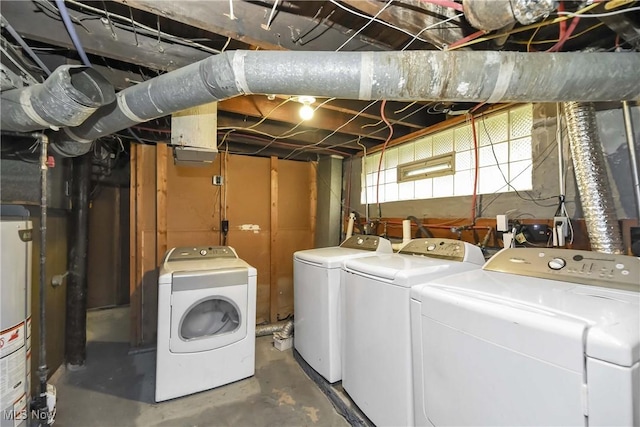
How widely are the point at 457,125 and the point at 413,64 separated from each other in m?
1.32

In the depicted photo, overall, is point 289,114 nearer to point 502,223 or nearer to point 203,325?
point 502,223

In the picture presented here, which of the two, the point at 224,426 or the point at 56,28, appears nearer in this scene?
the point at 56,28

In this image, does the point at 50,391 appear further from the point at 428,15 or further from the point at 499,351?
the point at 428,15

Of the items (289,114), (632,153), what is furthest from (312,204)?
(632,153)

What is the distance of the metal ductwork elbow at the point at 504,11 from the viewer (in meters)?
0.90

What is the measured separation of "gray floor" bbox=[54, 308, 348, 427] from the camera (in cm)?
178

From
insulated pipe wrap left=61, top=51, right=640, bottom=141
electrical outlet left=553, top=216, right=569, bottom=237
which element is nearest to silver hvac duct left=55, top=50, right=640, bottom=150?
insulated pipe wrap left=61, top=51, right=640, bottom=141

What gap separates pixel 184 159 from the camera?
2105 mm

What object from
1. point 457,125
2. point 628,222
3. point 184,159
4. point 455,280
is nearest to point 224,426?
point 455,280

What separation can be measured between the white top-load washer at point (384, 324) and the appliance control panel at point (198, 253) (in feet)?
4.32

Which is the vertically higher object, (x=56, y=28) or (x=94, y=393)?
(x=56, y=28)

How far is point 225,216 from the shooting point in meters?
3.20

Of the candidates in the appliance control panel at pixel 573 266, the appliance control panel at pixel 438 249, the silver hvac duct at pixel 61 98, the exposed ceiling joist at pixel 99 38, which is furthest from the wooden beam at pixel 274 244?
the appliance control panel at pixel 573 266

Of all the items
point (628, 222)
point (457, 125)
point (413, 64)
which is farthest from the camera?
point (457, 125)
